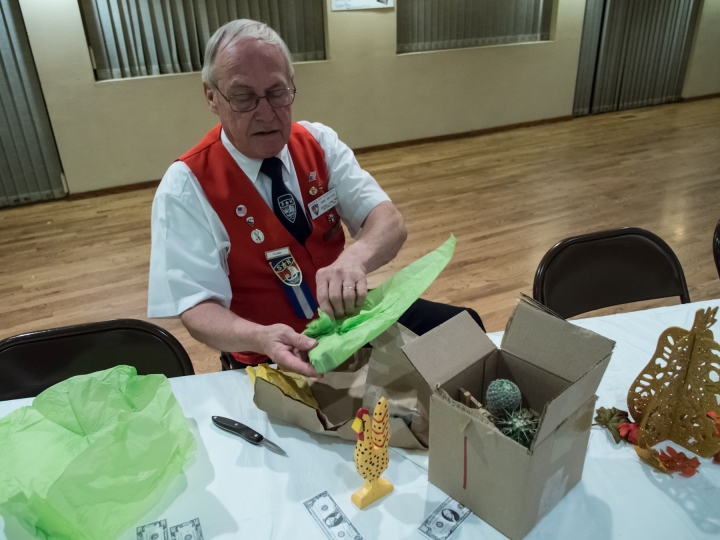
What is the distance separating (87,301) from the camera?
10.2ft

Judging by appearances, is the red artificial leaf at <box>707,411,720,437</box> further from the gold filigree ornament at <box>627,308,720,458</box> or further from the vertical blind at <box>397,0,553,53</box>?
the vertical blind at <box>397,0,553,53</box>

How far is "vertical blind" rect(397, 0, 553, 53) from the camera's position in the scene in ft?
18.2

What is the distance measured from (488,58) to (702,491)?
5.90 metres

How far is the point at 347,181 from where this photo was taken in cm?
161

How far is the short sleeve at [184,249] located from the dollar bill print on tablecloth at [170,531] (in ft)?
1.82

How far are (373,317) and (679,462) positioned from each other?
550mm

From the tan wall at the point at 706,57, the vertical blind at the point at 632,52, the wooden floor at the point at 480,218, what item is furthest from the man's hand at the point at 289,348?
the tan wall at the point at 706,57

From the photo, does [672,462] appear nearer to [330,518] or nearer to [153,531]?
[330,518]

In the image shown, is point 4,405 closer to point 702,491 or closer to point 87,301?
point 702,491

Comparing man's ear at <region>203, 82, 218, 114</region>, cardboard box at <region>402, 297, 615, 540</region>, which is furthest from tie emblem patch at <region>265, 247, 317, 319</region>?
cardboard box at <region>402, 297, 615, 540</region>

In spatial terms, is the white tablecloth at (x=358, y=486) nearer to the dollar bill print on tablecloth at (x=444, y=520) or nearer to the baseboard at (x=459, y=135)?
the dollar bill print on tablecloth at (x=444, y=520)

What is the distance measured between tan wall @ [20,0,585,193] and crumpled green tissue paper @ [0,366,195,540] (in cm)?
419

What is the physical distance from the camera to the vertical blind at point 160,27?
14.3 feet

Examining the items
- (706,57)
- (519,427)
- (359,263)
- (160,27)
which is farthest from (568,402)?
(706,57)
